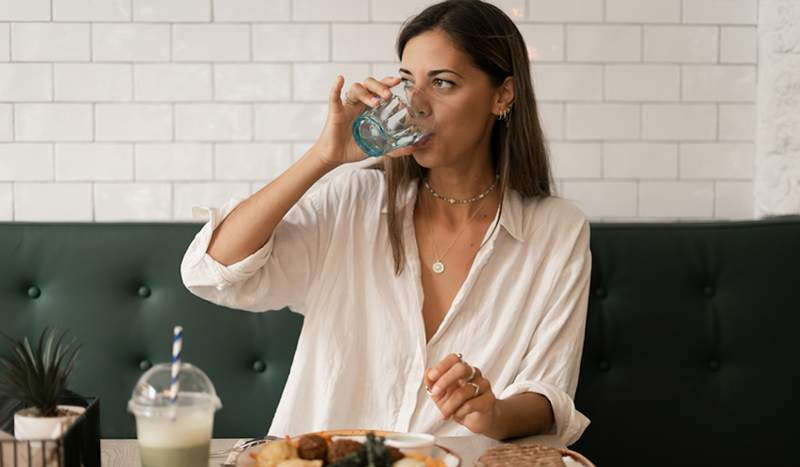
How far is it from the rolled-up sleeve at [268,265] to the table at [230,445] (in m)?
0.42

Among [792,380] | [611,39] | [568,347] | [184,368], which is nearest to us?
[184,368]

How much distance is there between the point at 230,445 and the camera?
1.52 meters

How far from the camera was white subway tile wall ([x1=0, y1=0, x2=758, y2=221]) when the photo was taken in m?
2.64

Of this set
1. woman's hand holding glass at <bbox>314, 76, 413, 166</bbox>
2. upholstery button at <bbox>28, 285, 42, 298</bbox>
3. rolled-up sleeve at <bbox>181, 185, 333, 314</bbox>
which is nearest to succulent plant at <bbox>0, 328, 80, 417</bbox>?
rolled-up sleeve at <bbox>181, 185, 333, 314</bbox>

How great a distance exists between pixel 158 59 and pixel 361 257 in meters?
0.99

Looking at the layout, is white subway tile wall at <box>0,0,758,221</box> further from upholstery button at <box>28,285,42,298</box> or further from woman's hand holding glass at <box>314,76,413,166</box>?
woman's hand holding glass at <box>314,76,413,166</box>

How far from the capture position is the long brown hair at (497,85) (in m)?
2.03

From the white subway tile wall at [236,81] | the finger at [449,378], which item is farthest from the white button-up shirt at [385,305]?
the white subway tile wall at [236,81]

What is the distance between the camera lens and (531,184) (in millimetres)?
2154

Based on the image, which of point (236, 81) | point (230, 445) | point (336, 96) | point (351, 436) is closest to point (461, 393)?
point (351, 436)

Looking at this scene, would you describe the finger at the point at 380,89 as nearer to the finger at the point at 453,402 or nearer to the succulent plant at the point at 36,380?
the finger at the point at 453,402

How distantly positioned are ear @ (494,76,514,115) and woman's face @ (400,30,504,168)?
0.25ft

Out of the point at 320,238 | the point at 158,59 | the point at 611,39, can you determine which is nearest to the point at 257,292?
the point at 320,238

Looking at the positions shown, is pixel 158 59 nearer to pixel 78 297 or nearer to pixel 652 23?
pixel 78 297
